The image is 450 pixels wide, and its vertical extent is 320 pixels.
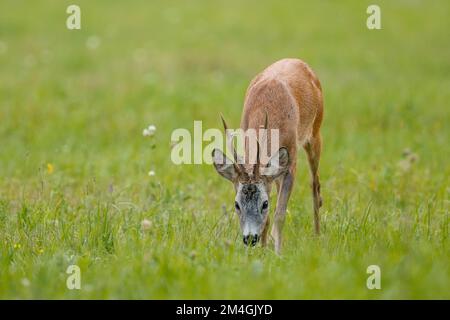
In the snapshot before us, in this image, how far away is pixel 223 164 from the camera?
6191 mm

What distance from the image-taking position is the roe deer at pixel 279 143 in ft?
20.0

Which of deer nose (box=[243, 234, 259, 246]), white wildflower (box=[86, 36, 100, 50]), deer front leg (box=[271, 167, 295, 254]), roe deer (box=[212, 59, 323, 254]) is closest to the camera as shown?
deer nose (box=[243, 234, 259, 246])

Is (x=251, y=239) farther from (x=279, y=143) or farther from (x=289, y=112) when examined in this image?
(x=289, y=112)

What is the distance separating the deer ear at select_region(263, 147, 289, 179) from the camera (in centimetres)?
623

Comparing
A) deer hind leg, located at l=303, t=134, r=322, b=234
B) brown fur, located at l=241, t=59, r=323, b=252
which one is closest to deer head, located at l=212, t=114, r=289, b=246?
brown fur, located at l=241, t=59, r=323, b=252

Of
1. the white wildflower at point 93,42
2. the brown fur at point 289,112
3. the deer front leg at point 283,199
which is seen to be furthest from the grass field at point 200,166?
the brown fur at point 289,112

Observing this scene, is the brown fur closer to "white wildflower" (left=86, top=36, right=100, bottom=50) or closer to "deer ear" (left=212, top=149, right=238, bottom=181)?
"deer ear" (left=212, top=149, right=238, bottom=181)

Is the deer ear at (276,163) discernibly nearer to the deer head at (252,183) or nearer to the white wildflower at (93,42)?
the deer head at (252,183)

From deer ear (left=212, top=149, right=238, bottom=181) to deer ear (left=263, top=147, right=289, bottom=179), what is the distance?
10.3 inches

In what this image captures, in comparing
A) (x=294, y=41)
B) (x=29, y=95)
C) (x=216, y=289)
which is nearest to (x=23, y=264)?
(x=216, y=289)

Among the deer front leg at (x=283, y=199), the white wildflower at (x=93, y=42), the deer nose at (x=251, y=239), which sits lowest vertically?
the deer nose at (x=251, y=239)

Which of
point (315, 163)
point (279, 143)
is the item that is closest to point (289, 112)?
point (279, 143)

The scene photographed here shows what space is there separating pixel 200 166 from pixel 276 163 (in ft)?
10.1

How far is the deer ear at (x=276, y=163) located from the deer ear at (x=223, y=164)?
261 millimetres
